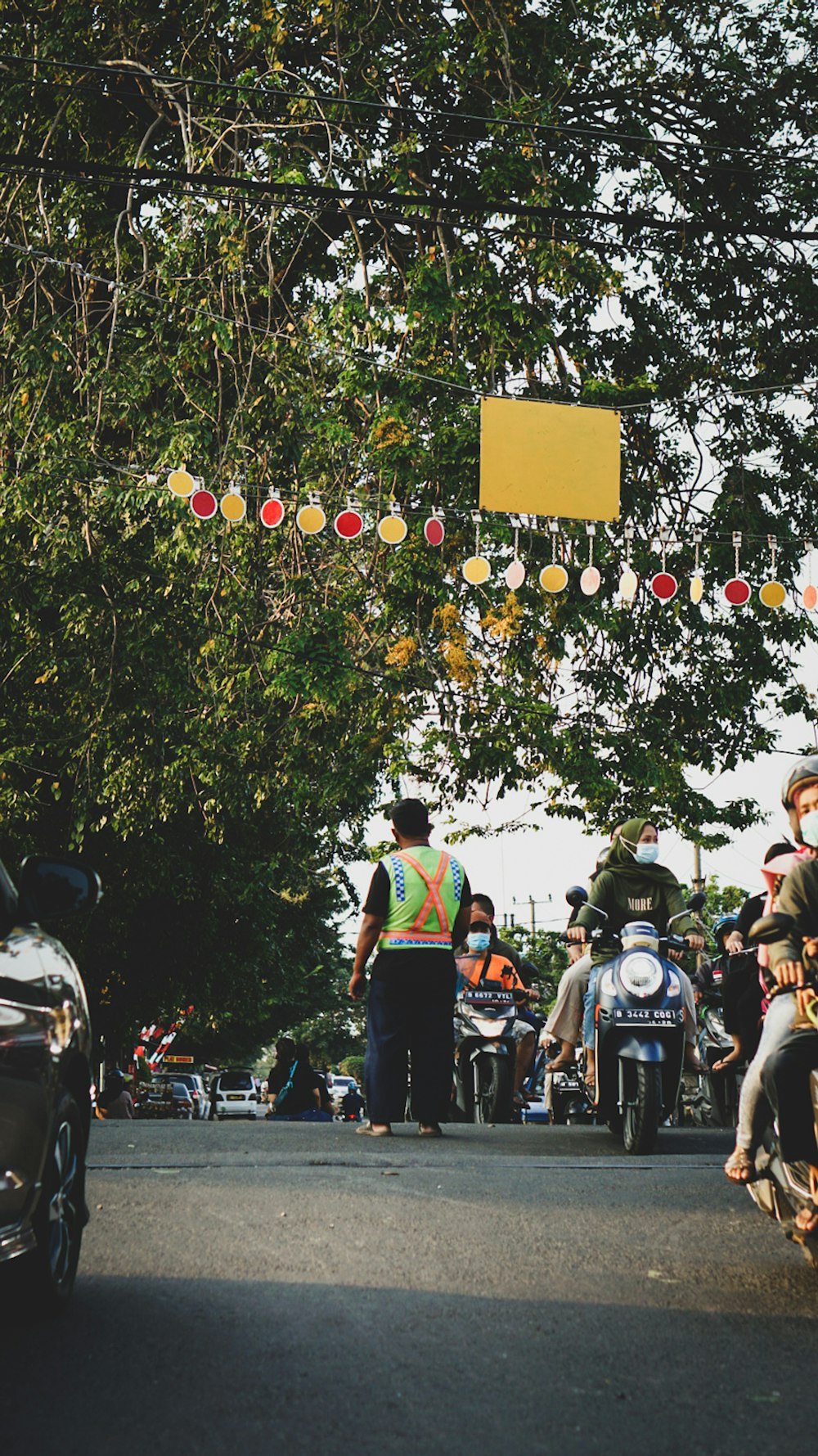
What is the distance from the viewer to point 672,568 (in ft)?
60.5

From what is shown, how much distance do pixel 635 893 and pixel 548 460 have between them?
14.8 feet

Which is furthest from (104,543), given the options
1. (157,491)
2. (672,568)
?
(672,568)

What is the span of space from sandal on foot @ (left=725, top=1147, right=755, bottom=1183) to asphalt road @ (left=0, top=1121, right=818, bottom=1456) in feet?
1.15

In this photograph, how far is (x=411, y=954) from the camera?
10.9 metres

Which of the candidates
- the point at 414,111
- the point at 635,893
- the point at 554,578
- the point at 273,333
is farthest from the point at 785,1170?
the point at 414,111

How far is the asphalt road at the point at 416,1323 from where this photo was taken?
4195 mm

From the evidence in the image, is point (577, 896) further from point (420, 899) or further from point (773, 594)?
point (773, 594)

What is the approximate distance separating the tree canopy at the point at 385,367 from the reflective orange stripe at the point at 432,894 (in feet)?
20.8

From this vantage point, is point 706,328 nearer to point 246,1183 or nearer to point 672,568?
point 672,568

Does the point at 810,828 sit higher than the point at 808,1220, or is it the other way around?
the point at 810,828

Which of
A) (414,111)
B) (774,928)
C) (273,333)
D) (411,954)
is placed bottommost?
(774,928)

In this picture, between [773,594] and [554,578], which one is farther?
[773,594]

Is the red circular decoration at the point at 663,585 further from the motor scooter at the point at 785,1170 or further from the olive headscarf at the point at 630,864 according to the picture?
the motor scooter at the point at 785,1170

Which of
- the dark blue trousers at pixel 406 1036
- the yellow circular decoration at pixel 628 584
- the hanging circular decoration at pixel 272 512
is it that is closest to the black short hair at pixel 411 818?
the dark blue trousers at pixel 406 1036
